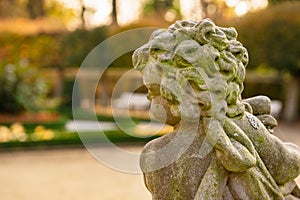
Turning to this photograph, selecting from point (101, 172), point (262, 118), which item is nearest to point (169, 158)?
point (262, 118)

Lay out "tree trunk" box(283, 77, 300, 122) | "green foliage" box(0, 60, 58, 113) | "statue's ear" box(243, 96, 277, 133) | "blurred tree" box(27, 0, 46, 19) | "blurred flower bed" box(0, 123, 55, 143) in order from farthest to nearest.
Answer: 1. "blurred tree" box(27, 0, 46, 19)
2. "tree trunk" box(283, 77, 300, 122)
3. "green foliage" box(0, 60, 58, 113)
4. "blurred flower bed" box(0, 123, 55, 143)
5. "statue's ear" box(243, 96, 277, 133)

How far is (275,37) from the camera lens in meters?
18.8

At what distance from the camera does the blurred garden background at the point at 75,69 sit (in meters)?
13.8

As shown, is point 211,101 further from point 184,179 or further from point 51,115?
point 51,115

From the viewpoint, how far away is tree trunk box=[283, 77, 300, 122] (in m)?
19.6

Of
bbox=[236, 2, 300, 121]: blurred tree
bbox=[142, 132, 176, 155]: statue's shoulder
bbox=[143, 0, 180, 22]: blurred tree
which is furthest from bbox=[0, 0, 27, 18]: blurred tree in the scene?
bbox=[142, 132, 176, 155]: statue's shoulder

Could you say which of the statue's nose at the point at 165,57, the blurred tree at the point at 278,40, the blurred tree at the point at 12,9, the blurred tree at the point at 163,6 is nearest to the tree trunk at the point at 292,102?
the blurred tree at the point at 278,40

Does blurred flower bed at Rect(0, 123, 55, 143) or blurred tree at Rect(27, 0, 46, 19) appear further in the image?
blurred tree at Rect(27, 0, 46, 19)

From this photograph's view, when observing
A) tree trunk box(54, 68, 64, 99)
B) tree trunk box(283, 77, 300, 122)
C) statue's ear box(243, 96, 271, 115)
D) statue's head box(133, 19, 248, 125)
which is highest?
statue's head box(133, 19, 248, 125)

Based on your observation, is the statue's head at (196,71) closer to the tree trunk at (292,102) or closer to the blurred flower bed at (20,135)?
the blurred flower bed at (20,135)

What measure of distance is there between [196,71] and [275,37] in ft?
56.1

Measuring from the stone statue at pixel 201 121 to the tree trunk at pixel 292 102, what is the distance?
17.6 m

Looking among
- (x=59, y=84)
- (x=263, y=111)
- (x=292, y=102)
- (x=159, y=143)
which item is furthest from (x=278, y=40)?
(x=159, y=143)

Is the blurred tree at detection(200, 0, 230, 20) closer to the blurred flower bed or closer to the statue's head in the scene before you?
the blurred flower bed
